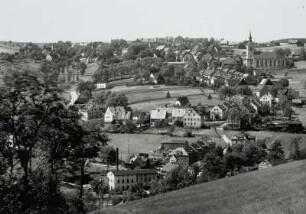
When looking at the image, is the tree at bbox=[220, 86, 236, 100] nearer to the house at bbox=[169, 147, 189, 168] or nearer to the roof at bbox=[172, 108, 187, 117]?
the roof at bbox=[172, 108, 187, 117]

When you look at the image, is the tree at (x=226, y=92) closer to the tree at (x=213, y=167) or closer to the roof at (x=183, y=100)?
the roof at (x=183, y=100)

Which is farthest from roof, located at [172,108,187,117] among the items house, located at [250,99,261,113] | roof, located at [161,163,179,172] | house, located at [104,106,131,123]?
roof, located at [161,163,179,172]

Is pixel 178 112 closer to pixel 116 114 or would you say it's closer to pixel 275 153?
pixel 116 114

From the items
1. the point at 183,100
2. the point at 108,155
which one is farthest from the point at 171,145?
the point at 183,100

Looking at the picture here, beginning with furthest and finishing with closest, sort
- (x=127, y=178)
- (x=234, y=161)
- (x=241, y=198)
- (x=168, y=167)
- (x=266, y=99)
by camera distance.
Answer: (x=266, y=99) < (x=168, y=167) < (x=234, y=161) < (x=127, y=178) < (x=241, y=198)

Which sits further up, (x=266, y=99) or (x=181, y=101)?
(x=266, y=99)

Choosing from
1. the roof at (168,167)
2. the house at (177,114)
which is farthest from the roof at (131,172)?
the house at (177,114)

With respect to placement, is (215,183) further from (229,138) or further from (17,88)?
(229,138)
